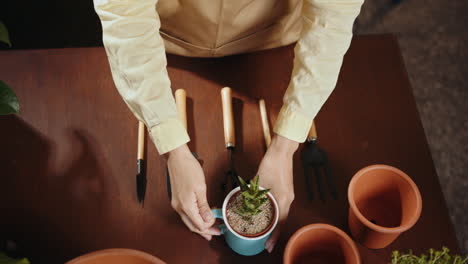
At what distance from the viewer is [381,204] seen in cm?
79

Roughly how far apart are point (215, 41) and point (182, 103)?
0.67 feet

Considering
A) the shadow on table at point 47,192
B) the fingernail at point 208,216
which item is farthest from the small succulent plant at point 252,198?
the shadow on table at point 47,192

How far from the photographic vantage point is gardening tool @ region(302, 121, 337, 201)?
86cm

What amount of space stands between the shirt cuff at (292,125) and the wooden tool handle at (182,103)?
0.21 m

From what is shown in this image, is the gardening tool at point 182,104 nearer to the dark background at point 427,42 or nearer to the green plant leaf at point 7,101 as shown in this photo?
the green plant leaf at point 7,101

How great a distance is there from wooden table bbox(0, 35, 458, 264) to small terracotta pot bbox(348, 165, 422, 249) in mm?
60

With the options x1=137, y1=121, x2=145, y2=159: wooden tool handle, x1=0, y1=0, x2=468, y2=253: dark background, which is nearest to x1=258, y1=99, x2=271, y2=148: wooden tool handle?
x1=137, y1=121, x2=145, y2=159: wooden tool handle

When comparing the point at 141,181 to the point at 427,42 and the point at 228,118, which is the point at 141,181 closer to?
the point at 228,118

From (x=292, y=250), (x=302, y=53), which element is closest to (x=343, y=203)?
(x=292, y=250)

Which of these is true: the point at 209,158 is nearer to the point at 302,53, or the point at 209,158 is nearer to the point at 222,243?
the point at 222,243

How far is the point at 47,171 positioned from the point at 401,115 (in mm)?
821

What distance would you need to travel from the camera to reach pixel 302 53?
90 cm

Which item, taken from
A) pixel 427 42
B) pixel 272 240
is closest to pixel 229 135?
pixel 272 240

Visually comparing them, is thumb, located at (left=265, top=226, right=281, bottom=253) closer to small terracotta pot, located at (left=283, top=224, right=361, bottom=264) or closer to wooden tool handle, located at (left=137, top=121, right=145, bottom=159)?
small terracotta pot, located at (left=283, top=224, right=361, bottom=264)
